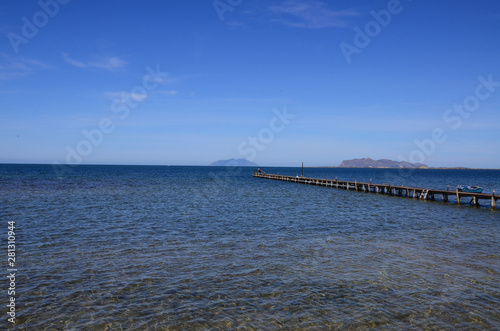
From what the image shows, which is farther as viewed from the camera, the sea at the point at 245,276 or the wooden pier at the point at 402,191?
the wooden pier at the point at 402,191

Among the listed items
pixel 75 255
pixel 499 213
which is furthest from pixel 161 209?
pixel 499 213

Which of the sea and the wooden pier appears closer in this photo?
the sea

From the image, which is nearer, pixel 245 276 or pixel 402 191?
pixel 245 276

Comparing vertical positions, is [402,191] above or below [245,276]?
above

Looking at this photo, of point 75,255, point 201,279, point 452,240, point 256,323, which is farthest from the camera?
point 452,240

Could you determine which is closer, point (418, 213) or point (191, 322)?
point (191, 322)

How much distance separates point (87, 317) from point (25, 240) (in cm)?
1069

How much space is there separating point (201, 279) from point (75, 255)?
6.32 m

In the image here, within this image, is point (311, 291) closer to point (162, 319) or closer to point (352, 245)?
point (162, 319)

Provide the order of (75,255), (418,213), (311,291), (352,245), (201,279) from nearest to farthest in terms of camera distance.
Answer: (311,291) → (201,279) → (75,255) → (352,245) → (418,213)

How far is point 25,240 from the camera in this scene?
16641 mm

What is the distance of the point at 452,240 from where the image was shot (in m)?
18.1

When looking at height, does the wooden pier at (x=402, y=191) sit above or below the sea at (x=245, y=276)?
above

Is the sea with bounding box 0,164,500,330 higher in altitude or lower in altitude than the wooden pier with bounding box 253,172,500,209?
lower
